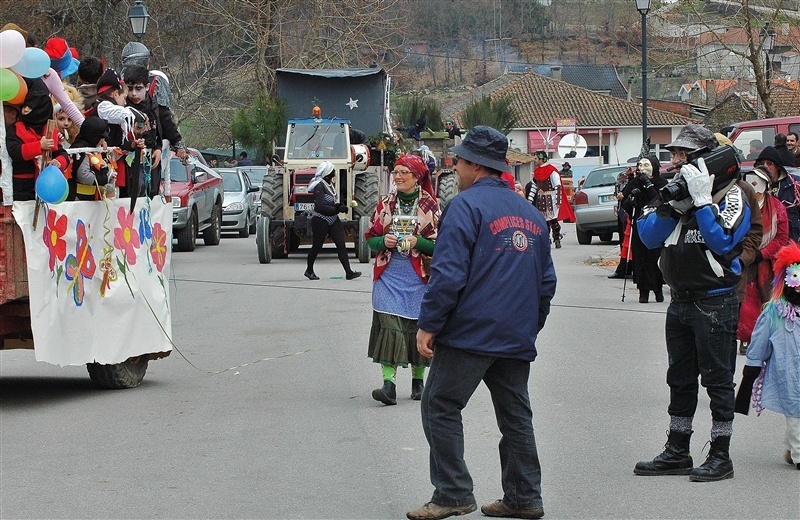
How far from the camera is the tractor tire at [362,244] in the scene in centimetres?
2205

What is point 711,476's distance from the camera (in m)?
6.84

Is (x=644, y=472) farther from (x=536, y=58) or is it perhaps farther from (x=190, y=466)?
(x=536, y=58)

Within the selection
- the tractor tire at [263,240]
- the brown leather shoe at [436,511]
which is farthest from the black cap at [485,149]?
the tractor tire at [263,240]

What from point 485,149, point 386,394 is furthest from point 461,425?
point 386,394

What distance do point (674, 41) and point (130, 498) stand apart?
1059 inches

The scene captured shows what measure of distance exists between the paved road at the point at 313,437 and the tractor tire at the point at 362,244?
28.0 feet

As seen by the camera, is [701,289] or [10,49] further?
[10,49]

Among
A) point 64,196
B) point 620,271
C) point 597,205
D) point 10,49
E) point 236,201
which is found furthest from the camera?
point 236,201

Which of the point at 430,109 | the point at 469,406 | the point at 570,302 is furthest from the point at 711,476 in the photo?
the point at 430,109

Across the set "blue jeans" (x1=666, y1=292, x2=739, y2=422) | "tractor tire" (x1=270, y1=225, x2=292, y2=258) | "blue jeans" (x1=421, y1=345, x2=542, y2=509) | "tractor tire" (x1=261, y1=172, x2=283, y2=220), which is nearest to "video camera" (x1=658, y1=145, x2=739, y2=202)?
"blue jeans" (x1=666, y1=292, x2=739, y2=422)

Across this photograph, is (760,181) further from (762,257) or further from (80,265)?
(80,265)

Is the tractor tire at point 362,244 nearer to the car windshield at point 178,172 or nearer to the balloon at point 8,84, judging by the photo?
the car windshield at point 178,172

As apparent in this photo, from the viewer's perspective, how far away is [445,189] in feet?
84.5

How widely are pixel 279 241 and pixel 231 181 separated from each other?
9.40 metres
